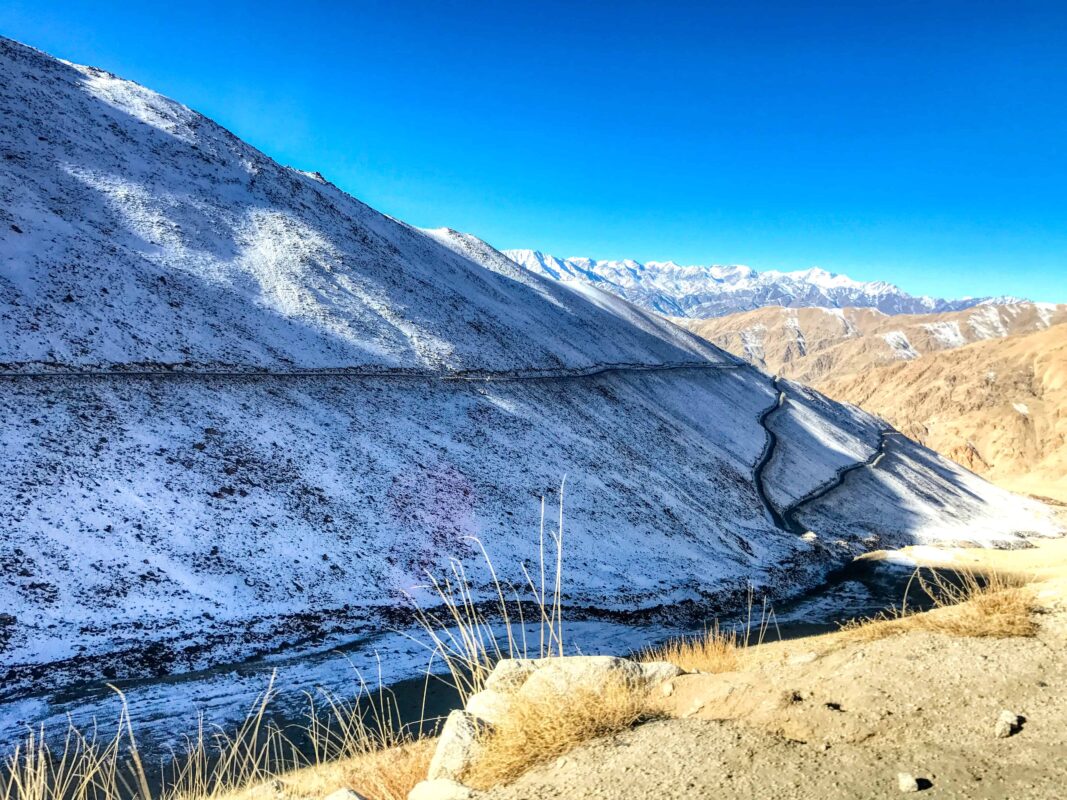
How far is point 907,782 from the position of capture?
3.80m

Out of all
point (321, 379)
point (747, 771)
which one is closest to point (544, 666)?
point (747, 771)

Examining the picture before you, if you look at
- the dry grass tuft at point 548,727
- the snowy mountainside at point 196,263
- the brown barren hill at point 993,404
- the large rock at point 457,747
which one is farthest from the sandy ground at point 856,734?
the brown barren hill at point 993,404

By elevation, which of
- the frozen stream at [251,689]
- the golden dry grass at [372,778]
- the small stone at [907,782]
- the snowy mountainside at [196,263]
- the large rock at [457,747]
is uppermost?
the snowy mountainside at [196,263]

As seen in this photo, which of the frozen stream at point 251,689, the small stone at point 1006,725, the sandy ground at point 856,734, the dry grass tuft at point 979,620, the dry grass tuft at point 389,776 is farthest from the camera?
the frozen stream at point 251,689

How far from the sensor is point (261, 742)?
1110 cm

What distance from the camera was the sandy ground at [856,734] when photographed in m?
3.95

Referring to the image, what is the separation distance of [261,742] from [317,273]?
102ft

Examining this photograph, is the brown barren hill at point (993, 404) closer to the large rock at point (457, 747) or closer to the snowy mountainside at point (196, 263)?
the snowy mountainside at point (196, 263)

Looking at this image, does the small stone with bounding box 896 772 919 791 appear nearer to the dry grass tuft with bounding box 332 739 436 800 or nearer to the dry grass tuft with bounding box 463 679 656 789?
the dry grass tuft with bounding box 463 679 656 789

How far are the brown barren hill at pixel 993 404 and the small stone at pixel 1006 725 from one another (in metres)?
102

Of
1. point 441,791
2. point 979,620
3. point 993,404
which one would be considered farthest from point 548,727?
point 993,404

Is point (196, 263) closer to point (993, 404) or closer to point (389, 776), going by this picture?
point (389, 776)

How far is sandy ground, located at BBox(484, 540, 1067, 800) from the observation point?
395 centimetres

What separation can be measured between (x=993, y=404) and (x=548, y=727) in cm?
14747
